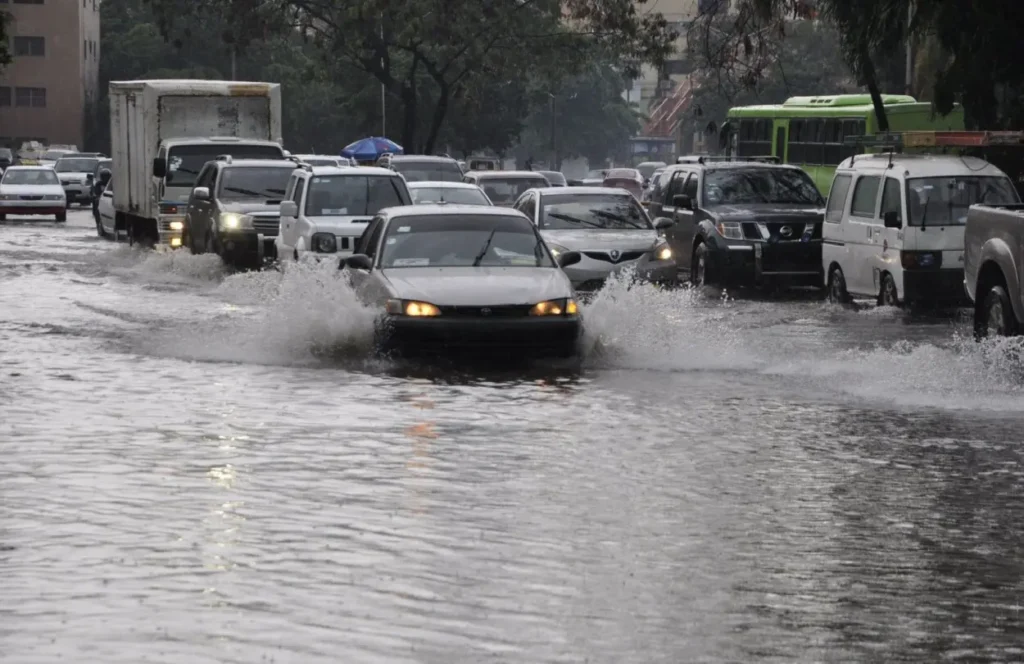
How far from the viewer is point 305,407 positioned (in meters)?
14.5

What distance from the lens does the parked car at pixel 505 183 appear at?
3584 cm

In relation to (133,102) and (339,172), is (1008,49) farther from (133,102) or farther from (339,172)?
(133,102)

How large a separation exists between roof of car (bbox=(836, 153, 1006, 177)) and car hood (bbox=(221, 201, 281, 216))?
962 centimetres

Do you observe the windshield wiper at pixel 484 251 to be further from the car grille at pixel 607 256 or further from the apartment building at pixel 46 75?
the apartment building at pixel 46 75

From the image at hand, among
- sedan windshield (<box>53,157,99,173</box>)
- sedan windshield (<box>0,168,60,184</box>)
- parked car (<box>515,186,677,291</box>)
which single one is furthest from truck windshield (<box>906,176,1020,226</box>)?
sedan windshield (<box>53,157,99,173</box>)

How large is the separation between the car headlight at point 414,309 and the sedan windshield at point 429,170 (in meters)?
20.3

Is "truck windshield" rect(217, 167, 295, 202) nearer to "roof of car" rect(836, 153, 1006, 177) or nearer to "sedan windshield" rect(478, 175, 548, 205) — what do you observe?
"sedan windshield" rect(478, 175, 548, 205)

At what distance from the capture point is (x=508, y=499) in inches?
416

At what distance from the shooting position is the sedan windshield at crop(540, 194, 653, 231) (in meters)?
26.0

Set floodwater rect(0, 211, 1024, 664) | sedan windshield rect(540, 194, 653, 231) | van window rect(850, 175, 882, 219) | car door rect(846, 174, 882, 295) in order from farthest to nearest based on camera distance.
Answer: sedan windshield rect(540, 194, 653, 231)
van window rect(850, 175, 882, 219)
car door rect(846, 174, 882, 295)
floodwater rect(0, 211, 1024, 664)

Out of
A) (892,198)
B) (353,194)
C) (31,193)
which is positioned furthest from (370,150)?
(892,198)

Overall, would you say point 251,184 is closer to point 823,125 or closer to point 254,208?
point 254,208

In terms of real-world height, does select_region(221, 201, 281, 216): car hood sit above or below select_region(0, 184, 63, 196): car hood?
above

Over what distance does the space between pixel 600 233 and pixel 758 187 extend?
4.21 metres
